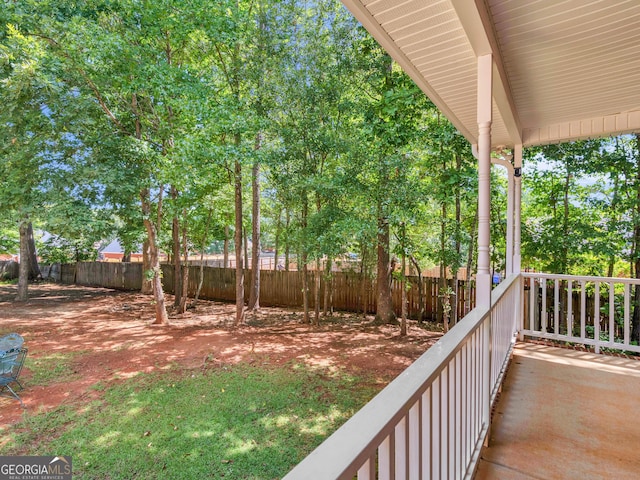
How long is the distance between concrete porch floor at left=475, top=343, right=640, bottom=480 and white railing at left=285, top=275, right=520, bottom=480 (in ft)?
0.80

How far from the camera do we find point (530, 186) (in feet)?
24.2

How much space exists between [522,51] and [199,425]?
4701 mm

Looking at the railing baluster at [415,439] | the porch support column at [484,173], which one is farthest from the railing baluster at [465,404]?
the railing baluster at [415,439]

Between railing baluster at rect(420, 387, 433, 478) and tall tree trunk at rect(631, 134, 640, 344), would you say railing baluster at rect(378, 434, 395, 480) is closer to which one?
railing baluster at rect(420, 387, 433, 478)

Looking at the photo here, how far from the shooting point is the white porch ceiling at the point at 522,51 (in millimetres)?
1852

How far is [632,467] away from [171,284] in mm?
13229

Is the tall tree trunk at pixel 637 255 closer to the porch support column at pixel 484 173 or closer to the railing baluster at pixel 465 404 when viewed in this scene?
the porch support column at pixel 484 173

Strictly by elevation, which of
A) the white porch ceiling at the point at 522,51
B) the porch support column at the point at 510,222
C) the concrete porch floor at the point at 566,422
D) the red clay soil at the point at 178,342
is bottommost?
the red clay soil at the point at 178,342

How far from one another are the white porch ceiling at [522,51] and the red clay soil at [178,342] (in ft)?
13.1

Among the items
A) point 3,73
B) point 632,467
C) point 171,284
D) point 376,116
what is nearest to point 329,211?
point 376,116

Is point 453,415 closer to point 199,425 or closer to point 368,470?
point 368,470

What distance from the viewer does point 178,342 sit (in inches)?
268

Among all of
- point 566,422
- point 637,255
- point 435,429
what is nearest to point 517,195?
point 566,422

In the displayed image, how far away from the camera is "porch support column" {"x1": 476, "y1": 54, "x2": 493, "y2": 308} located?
2.02 metres
